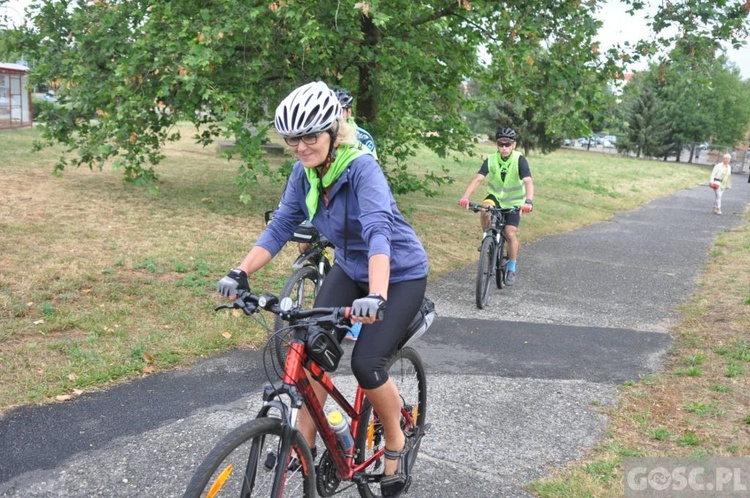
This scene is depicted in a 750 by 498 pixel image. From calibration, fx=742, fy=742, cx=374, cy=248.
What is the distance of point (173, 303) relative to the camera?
6.91m

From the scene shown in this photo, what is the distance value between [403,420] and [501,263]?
5173 millimetres

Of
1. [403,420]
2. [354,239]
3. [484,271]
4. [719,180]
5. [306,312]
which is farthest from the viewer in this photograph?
[719,180]

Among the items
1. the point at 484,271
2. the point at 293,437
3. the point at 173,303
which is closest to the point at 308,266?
the point at 173,303

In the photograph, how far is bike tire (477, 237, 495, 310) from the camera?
786 cm

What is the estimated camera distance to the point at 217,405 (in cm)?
489

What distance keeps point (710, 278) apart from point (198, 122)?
7.80 meters

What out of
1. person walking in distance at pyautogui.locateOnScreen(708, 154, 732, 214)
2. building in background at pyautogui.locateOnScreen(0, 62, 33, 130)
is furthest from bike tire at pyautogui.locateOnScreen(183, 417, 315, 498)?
building in background at pyautogui.locateOnScreen(0, 62, 33, 130)

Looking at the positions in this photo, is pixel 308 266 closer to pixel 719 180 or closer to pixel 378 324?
pixel 378 324

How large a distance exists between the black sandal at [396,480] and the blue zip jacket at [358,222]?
0.87 meters

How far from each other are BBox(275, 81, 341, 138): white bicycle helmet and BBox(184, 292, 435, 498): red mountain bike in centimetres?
70

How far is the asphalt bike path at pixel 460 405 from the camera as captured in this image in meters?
3.98

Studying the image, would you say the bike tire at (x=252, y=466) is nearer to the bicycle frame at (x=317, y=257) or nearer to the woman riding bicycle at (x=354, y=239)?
the woman riding bicycle at (x=354, y=239)

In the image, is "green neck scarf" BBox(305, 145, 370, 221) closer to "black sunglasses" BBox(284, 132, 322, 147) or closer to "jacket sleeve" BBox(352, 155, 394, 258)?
"jacket sleeve" BBox(352, 155, 394, 258)

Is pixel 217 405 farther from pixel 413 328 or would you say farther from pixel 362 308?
pixel 362 308
